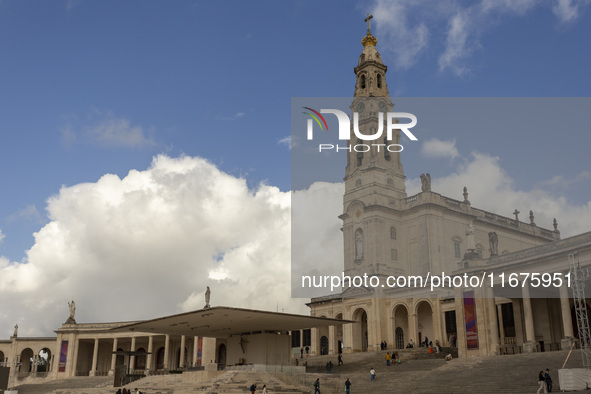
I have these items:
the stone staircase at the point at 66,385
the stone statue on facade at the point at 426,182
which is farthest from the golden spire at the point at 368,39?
the stone staircase at the point at 66,385

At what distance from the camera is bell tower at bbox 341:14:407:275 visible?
202 feet

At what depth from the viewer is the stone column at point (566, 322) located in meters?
34.8

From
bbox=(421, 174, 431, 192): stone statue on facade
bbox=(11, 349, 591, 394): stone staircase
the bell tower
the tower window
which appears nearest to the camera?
bbox=(11, 349, 591, 394): stone staircase

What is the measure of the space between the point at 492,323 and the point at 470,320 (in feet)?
4.76

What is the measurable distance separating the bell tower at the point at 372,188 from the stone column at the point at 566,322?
2386cm

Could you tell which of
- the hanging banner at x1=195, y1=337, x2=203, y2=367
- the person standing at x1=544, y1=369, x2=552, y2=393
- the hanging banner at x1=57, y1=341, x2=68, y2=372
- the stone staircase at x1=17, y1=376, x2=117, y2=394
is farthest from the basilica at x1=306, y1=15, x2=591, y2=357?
the hanging banner at x1=57, y1=341, x2=68, y2=372

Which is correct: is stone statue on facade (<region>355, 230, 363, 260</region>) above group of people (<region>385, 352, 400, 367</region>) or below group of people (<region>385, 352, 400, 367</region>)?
above

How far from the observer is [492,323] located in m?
40.4

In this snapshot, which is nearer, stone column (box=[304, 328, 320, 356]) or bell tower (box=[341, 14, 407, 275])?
stone column (box=[304, 328, 320, 356])

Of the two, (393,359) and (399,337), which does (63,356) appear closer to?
(399,337)

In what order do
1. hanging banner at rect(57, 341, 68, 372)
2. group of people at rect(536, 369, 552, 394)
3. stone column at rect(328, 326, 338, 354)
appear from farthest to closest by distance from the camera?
1. hanging banner at rect(57, 341, 68, 372)
2. stone column at rect(328, 326, 338, 354)
3. group of people at rect(536, 369, 552, 394)

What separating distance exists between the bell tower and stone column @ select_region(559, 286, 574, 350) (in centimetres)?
2386

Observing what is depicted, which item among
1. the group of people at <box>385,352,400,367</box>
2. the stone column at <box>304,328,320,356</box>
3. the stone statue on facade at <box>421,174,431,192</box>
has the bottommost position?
the group of people at <box>385,352,400,367</box>

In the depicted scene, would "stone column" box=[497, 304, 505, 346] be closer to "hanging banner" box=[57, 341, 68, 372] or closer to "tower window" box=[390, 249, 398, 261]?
"tower window" box=[390, 249, 398, 261]
